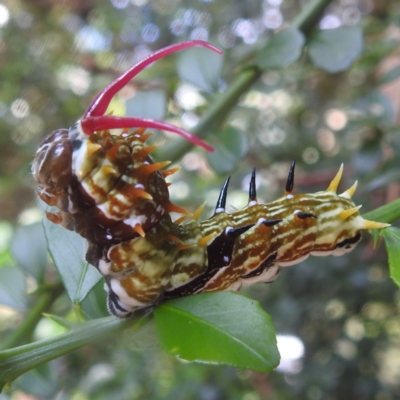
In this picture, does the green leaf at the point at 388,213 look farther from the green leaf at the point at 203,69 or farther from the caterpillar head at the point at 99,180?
the green leaf at the point at 203,69

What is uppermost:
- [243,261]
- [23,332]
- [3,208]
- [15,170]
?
[243,261]

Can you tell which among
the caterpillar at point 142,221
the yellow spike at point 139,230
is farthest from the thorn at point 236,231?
the yellow spike at point 139,230

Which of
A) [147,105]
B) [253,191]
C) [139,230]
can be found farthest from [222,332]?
[147,105]

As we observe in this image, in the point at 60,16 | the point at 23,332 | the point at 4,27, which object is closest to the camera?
the point at 23,332

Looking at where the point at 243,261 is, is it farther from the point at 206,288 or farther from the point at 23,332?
the point at 23,332

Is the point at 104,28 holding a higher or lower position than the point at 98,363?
higher

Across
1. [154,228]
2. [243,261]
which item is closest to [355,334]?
[243,261]

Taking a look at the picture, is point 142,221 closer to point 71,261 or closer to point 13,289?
point 71,261
